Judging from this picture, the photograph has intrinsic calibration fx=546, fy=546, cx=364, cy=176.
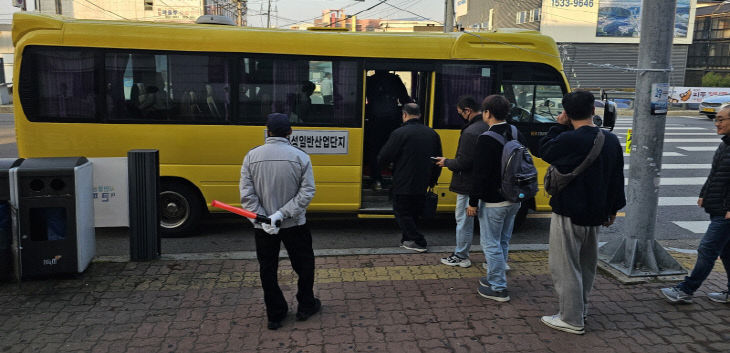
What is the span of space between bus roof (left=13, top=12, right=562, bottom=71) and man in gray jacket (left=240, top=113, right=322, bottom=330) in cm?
318

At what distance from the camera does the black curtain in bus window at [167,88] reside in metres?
6.97

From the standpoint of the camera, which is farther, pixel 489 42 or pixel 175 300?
pixel 489 42

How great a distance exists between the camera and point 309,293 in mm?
4500

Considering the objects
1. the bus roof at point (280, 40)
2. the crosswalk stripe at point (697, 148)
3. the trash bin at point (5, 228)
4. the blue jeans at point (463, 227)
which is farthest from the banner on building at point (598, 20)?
the trash bin at point (5, 228)

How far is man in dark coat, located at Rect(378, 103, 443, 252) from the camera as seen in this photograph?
6215 millimetres

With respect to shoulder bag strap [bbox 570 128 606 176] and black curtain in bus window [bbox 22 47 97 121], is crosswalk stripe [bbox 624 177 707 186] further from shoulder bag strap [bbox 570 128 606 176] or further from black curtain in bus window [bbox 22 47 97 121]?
black curtain in bus window [bbox 22 47 97 121]

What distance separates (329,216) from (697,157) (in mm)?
11889

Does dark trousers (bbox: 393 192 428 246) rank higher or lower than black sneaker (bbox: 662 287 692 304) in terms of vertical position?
higher

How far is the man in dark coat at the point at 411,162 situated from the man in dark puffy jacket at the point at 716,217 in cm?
265

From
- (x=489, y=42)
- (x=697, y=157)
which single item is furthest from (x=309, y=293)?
(x=697, y=157)

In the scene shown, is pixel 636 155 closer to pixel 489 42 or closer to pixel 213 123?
pixel 489 42

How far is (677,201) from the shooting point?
33.4 feet

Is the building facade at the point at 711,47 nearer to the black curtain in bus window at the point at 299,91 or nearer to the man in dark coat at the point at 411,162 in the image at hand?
the black curtain in bus window at the point at 299,91

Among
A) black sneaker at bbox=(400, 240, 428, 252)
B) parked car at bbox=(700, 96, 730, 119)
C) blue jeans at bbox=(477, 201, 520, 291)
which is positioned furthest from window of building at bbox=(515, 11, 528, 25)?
blue jeans at bbox=(477, 201, 520, 291)
